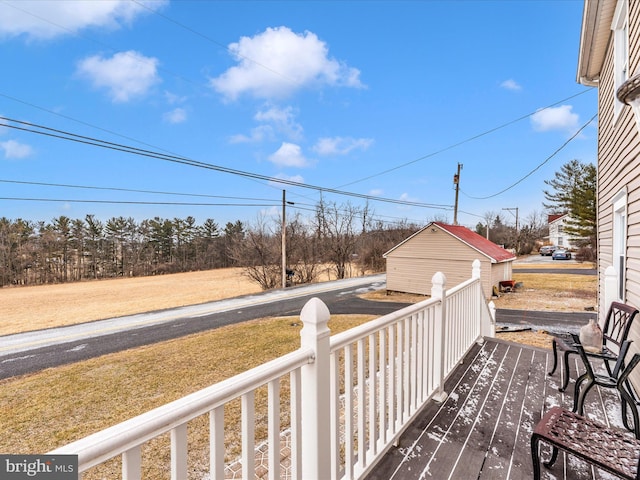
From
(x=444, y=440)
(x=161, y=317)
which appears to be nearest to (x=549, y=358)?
(x=444, y=440)

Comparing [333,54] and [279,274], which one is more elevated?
[333,54]

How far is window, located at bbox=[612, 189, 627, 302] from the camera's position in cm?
380

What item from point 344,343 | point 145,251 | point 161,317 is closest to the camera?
point 344,343

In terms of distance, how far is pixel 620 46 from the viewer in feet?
12.8

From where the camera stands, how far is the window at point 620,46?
364 cm

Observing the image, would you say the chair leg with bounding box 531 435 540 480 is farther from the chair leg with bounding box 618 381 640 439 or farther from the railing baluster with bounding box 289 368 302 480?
the railing baluster with bounding box 289 368 302 480

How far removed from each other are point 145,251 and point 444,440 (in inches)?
1400

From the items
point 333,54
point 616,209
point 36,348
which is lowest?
point 36,348

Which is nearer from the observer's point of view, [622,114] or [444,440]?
[444,440]

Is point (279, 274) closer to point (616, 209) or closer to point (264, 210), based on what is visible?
point (264, 210)

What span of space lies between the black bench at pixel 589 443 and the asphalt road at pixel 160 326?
298 inches

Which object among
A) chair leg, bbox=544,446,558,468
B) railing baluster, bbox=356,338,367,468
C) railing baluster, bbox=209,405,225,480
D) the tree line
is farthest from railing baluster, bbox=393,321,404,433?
the tree line

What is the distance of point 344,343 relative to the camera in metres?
1.62

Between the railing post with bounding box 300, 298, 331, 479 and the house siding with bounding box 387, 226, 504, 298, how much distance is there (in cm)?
1274
